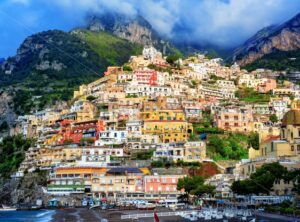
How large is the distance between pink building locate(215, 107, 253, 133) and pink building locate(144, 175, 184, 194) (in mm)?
20497

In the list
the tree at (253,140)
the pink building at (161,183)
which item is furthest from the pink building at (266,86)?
the pink building at (161,183)

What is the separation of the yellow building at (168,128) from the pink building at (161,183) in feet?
43.9

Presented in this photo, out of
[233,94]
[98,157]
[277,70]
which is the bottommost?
[98,157]

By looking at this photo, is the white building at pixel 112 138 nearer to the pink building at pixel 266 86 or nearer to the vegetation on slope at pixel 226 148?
the vegetation on slope at pixel 226 148

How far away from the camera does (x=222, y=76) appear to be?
158375 millimetres

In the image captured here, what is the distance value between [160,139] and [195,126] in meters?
8.47

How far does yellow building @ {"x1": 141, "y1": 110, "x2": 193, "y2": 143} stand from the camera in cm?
10831

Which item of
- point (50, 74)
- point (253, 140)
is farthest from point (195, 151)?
point (50, 74)

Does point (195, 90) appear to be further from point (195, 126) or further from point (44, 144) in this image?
point (44, 144)

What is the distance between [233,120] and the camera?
11225 cm

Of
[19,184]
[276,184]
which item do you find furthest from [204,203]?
[19,184]

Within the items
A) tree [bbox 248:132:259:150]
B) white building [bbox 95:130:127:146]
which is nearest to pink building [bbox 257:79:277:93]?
tree [bbox 248:132:259:150]

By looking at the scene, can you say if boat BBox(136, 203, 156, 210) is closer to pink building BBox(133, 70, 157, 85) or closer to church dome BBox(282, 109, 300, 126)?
church dome BBox(282, 109, 300, 126)

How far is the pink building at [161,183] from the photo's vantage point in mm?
94438
